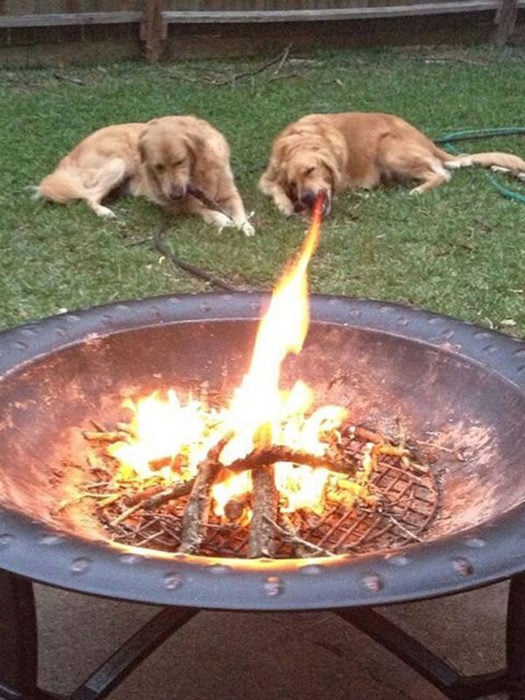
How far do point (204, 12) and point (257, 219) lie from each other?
4.72 m

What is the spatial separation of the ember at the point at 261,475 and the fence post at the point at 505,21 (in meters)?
9.51

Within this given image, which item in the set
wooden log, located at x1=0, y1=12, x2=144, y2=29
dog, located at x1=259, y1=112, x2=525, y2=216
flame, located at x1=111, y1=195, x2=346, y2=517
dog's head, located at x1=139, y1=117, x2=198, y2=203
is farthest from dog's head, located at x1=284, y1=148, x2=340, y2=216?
wooden log, located at x1=0, y1=12, x2=144, y2=29

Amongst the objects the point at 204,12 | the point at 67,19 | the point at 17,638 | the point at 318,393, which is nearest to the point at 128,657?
the point at 17,638

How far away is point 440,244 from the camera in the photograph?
5809 mm

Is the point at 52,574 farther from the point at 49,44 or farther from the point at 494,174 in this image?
the point at 49,44

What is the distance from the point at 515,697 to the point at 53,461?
1.15m

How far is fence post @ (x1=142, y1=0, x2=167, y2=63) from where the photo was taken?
403 inches

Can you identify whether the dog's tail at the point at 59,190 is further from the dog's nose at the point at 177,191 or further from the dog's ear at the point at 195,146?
the dog's ear at the point at 195,146

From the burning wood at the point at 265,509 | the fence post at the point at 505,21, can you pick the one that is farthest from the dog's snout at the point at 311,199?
the fence post at the point at 505,21

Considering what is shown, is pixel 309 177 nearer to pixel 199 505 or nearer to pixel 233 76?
pixel 233 76

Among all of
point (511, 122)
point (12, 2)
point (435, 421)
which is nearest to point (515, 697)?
point (435, 421)

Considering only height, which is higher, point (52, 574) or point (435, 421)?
point (52, 574)

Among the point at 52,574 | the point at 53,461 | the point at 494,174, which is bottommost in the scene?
the point at 494,174

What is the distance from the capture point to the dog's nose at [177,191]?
6.31 metres
